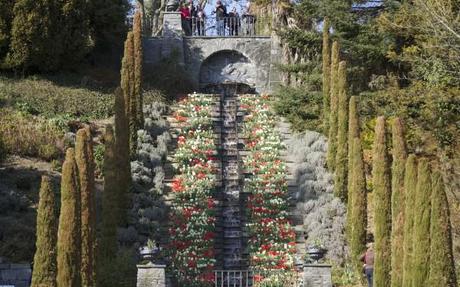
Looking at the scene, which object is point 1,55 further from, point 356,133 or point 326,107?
point 356,133

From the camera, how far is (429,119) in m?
26.0

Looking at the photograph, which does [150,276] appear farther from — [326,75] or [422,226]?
[326,75]

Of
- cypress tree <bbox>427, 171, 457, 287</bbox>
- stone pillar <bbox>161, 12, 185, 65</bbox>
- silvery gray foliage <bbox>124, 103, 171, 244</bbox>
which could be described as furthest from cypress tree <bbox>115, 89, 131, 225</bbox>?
stone pillar <bbox>161, 12, 185, 65</bbox>

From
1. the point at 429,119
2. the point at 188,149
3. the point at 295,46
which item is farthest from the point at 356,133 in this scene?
the point at 295,46

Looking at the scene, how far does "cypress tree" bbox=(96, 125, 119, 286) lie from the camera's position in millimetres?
18766

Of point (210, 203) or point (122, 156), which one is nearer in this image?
point (122, 156)

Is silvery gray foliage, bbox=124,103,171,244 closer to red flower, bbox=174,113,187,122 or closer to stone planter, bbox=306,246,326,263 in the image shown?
red flower, bbox=174,113,187,122

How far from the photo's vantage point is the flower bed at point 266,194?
2138 cm

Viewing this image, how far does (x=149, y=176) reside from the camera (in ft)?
81.8

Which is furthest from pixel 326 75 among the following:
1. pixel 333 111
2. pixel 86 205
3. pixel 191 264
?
pixel 86 205

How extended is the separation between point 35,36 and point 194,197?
8761mm

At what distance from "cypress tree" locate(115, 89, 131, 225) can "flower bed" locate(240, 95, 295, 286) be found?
2986 millimetres

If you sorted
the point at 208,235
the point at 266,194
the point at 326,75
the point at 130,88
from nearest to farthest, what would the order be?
the point at 208,235
the point at 266,194
the point at 130,88
the point at 326,75

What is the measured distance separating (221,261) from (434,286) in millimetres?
6877
